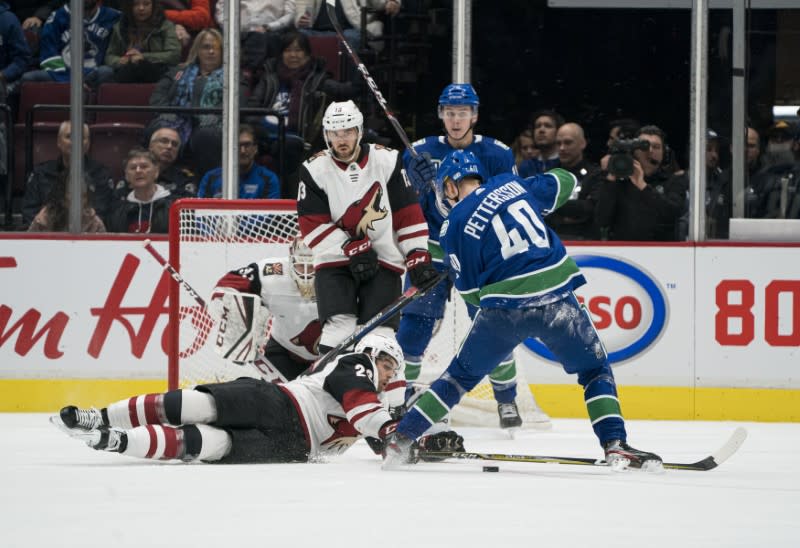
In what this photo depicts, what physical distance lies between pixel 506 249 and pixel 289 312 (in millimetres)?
1341

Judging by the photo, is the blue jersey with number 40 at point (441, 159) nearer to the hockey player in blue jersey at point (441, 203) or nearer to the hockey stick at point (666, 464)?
the hockey player in blue jersey at point (441, 203)

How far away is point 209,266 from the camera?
6543mm

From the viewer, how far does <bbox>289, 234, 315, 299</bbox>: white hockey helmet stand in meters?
5.66

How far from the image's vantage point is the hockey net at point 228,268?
20.8 feet

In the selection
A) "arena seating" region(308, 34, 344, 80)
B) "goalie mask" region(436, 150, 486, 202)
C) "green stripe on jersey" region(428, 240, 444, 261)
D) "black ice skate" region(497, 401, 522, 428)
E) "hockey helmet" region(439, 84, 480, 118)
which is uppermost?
"arena seating" region(308, 34, 344, 80)

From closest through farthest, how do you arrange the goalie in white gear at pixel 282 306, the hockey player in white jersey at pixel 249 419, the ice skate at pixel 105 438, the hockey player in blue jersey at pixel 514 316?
the ice skate at pixel 105 438
the hockey player in white jersey at pixel 249 419
the hockey player in blue jersey at pixel 514 316
the goalie in white gear at pixel 282 306

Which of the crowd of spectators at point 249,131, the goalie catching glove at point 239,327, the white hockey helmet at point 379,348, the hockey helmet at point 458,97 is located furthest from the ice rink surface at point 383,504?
the crowd of spectators at point 249,131

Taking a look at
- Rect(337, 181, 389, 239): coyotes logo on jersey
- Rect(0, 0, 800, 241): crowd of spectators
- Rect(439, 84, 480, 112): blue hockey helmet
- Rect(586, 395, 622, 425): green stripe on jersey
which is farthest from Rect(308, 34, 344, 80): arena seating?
Rect(586, 395, 622, 425): green stripe on jersey

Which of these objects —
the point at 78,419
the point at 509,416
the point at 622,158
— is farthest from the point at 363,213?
the point at 622,158

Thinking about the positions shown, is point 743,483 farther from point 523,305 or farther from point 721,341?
point 721,341

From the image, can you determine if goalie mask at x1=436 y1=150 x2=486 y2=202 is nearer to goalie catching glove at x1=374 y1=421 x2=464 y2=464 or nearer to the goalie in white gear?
goalie catching glove at x1=374 y1=421 x2=464 y2=464

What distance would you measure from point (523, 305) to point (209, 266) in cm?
233

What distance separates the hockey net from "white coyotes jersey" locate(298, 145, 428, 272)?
0.75m

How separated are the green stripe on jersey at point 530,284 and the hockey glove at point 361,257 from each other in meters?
1.03
